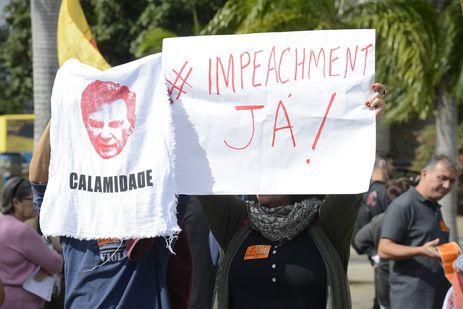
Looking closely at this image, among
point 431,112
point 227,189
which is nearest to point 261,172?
point 227,189

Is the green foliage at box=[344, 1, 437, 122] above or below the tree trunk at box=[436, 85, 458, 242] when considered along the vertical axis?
above

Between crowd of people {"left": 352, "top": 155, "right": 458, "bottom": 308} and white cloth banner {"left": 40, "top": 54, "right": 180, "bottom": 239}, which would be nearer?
white cloth banner {"left": 40, "top": 54, "right": 180, "bottom": 239}

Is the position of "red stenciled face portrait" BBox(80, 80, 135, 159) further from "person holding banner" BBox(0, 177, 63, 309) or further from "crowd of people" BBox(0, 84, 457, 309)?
"person holding banner" BBox(0, 177, 63, 309)

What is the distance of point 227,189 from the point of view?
4160 millimetres

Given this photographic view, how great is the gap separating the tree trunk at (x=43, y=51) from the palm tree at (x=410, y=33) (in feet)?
7.01

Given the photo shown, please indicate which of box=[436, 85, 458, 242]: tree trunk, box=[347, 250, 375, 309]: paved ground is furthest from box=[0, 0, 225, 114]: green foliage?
box=[436, 85, 458, 242]: tree trunk

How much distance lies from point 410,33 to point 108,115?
271 inches

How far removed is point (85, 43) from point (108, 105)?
0.96m

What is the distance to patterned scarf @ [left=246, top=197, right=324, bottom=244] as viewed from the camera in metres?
4.33

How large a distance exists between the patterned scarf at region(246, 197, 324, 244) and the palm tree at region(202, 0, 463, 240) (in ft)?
20.7

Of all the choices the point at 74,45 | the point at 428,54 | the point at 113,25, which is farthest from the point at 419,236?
the point at 113,25

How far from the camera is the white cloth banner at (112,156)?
13.5 feet

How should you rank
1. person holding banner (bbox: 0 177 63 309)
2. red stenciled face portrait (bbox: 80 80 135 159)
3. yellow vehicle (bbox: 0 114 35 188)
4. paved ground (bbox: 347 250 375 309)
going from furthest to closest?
yellow vehicle (bbox: 0 114 35 188), paved ground (bbox: 347 250 375 309), person holding banner (bbox: 0 177 63 309), red stenciled face portrait (bbox: 80 80 135 159)

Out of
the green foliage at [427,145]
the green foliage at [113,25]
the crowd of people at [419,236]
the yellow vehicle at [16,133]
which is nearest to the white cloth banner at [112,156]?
the crowd of people at [419,236]
